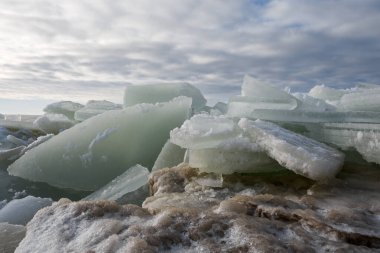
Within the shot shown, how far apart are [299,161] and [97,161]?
2.23 metres

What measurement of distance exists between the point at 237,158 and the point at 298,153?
413 millimetres

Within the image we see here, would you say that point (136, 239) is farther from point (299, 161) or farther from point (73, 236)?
point (299, 161)

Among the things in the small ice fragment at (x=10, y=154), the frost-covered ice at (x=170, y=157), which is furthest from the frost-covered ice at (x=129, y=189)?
the small ice fragment at (x=10, y=154)

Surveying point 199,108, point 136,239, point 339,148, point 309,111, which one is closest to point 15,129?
point 199,108

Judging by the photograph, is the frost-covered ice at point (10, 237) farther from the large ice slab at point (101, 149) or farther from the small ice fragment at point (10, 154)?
the small ice fragment at point (10, 154)

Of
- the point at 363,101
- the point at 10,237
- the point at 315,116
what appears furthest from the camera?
the point at 363,101

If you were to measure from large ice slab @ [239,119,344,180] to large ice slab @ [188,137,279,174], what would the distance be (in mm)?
71

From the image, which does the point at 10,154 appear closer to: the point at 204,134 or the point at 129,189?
the point at 129,189

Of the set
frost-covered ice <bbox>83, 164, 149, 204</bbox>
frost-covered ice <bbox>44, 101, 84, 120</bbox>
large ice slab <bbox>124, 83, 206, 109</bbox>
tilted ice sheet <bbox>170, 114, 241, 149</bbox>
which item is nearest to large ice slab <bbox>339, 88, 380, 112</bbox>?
tilted ice sheet <bbox>170, 114, 241, 149</bbox>

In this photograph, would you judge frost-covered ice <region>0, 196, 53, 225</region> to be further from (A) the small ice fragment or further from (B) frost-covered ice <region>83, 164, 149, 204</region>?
(A) the small ice fragment

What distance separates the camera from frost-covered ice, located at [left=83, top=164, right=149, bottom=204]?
3.11 metres

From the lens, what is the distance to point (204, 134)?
2816 millimetres

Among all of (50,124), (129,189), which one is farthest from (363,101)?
(50,124)

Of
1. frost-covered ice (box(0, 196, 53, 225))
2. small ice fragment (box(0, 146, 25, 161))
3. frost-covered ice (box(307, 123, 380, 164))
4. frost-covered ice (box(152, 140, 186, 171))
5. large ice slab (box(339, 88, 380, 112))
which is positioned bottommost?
frost-covered ice (box(0, 196, 53, 225))
